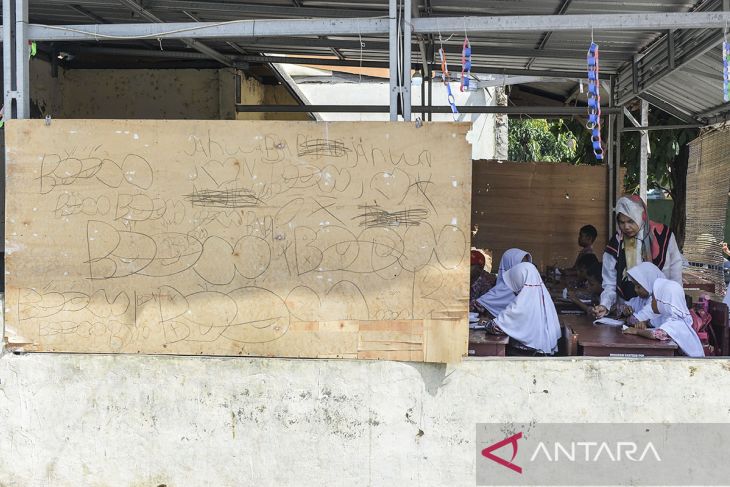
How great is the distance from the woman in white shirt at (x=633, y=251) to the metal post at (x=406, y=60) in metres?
2.49

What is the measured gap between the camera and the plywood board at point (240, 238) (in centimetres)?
426

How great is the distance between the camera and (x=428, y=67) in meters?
7.63

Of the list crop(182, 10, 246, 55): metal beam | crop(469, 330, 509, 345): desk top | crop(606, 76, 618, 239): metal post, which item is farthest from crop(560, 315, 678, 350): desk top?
crop(182, 10, 246, 55): metal beam

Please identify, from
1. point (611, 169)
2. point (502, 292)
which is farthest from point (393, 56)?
point (611, 169)

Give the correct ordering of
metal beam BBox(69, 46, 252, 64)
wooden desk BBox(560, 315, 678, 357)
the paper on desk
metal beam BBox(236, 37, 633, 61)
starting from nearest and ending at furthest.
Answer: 1. wooden desk BBox(560, 315, 678, 357)
2. the paper on desk
3. metal beam BBox(236, 37, 633, 61)
4. metal beam BBox(69, 46, 252, 64)

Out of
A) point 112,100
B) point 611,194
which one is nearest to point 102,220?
point 112,100

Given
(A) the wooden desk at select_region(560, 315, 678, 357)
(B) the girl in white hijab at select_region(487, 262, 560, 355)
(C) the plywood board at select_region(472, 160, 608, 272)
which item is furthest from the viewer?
(C) the plywood board at select_region(472, 160, 608, 272)

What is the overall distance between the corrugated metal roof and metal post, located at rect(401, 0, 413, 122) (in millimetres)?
1299

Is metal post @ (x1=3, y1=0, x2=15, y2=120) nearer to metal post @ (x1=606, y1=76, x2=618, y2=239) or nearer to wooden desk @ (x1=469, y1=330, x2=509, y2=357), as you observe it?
wooden desk @ (x1=469, y1=330, x2=509, y2=357)

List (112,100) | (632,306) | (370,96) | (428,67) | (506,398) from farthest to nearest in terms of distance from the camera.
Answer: (370,96) < (112,100) < (428,67) < (632,306) < (506,398)

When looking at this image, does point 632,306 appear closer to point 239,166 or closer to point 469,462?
point 469,462

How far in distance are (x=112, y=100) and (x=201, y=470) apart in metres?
5.42

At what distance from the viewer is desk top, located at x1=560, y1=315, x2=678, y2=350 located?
4449mm

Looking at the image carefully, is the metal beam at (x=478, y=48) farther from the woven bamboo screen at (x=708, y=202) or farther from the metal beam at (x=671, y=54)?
the woven bamboo screen at (x=708, y=202)
